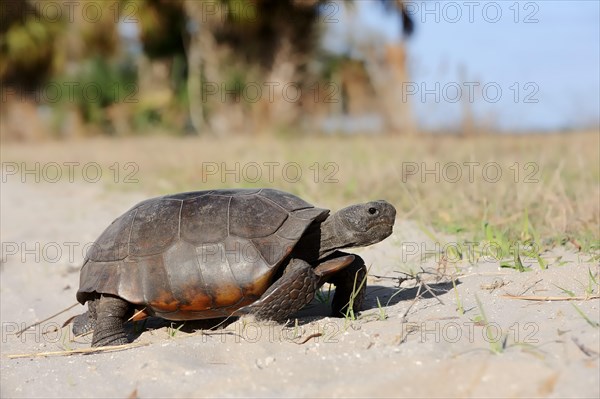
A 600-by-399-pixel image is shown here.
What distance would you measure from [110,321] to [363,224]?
120 cm

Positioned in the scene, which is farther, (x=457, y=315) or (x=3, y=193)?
(x=3, y=193)

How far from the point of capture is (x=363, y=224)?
3.20m

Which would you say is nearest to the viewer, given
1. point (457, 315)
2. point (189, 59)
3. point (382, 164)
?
point (457, 315)

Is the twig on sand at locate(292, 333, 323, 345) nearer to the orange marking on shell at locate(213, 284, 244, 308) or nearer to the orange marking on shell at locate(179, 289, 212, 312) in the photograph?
the orange marking on shell at locate(213, 284, 244, 308)

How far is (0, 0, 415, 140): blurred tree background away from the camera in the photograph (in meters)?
16.6

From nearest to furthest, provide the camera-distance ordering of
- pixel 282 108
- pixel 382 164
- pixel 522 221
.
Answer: pixel 522 221 < pixel 382 164 < pixel 282 108

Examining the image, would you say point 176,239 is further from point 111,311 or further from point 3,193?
point 3,193

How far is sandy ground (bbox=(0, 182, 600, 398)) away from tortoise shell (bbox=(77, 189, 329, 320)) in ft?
0.54

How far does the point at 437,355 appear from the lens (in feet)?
8.58

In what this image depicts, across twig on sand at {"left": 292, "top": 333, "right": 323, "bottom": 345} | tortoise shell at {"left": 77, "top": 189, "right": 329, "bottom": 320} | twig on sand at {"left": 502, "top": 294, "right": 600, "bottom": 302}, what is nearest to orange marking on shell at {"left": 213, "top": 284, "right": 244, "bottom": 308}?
tortoise shell at {"left": 77, "top": 189, "right": 329, "bottom": 320}

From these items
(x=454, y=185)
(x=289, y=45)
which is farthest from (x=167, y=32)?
(x=454, y=185)

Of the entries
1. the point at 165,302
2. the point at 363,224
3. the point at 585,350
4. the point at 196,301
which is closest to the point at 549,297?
the point at 585,350

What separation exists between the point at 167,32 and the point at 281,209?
18040mm

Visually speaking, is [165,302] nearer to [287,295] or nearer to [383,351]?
[287,295]
